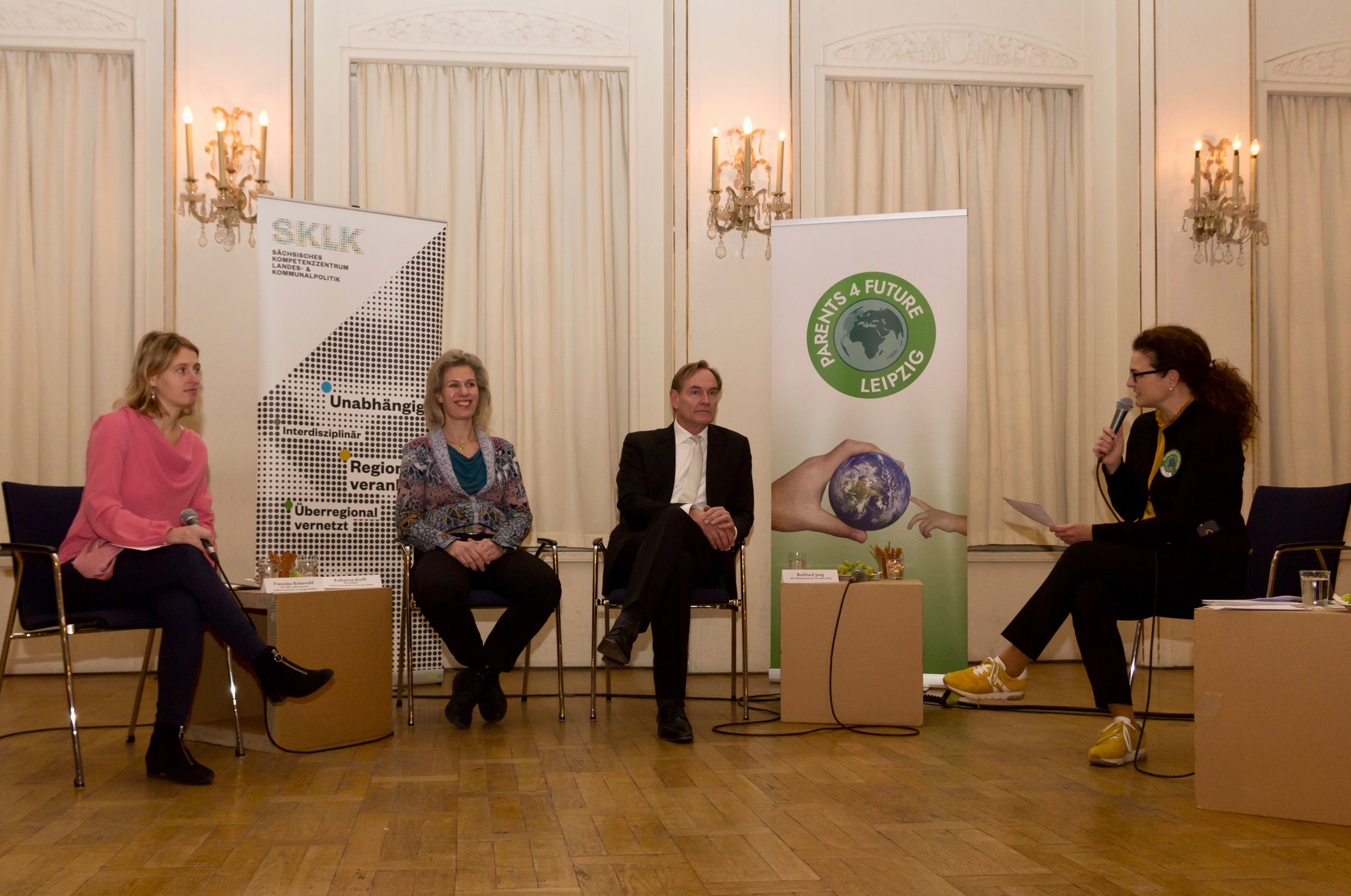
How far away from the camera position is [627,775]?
9.39ft

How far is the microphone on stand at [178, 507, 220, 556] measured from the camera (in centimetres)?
311

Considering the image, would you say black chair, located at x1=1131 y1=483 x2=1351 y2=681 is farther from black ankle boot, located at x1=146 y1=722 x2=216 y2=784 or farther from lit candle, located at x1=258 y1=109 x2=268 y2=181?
lit candle, located at x1=258 y1=109 x2=268 y2=181

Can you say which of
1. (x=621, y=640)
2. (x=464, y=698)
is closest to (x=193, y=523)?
(x=464, y=698)

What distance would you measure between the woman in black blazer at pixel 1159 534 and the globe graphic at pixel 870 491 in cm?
103

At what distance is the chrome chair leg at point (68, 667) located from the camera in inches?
107

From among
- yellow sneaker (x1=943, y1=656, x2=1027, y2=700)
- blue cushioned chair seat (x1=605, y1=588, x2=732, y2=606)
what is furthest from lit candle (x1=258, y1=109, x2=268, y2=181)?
yellow sneaker (x1=943, y1=656, x2=1027, y2=700)

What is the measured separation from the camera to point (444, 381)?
12.9ft

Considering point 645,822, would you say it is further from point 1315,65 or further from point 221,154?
point 1315,65

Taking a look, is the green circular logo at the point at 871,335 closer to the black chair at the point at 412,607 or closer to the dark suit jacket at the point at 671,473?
the dark suit jacket at the point at 671,473

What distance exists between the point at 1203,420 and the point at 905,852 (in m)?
1.83

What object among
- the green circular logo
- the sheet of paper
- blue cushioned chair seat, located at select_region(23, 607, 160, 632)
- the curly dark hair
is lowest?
blue cushioned chair seat, located at select_region(23, 607, 160, 632)

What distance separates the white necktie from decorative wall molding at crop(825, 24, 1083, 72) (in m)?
2.52

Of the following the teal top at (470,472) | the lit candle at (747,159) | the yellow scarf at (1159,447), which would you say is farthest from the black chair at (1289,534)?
the lit candle at (747,159)

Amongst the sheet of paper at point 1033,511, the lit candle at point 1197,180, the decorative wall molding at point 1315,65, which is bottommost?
the sheet of paper at point 1033,511
